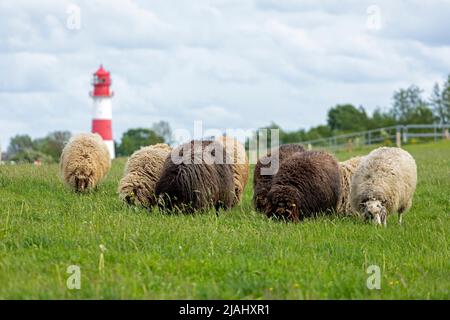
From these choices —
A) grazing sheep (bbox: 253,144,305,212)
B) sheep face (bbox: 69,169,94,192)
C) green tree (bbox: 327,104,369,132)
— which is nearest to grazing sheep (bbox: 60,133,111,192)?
sheep face (bbox: 69,169,94,192)

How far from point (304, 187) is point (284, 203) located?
0.58 metres

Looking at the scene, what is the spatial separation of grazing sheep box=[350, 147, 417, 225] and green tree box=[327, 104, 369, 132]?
75266 millimetres

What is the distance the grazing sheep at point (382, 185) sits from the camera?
1193 centimetres

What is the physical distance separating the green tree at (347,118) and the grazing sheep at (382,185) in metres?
75.3

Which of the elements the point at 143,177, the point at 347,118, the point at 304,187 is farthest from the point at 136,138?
the point at 304,187

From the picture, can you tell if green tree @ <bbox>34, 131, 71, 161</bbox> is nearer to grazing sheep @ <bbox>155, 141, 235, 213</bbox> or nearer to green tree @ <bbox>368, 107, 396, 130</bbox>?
green tree @ <bbox>368, 107, 396, 130</bbox>

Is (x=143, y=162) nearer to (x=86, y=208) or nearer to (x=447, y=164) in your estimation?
(x=86, y=208)

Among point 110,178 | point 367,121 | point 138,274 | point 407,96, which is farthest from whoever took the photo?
point 407,96

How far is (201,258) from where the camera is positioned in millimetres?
8273

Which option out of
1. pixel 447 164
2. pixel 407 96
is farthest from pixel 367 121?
pixel 447 164

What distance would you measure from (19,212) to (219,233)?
10.5 ft

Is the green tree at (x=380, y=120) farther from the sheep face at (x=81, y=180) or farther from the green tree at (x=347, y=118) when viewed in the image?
the sheep face at (x=81, y=180)

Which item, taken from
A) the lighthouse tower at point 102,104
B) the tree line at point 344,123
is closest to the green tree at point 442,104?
the tree line at point 344,123

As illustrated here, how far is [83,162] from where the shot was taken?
15414 millimetres
